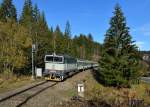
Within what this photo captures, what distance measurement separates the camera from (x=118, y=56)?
44.7 meters

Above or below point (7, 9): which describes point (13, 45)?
below

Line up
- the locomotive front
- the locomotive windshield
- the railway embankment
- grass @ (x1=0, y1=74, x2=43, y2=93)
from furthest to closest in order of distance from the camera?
the locomotive windshield → the locomotive front → grass @ (x1=0, y1=74, x2=43, y2=93) → the railway embankment

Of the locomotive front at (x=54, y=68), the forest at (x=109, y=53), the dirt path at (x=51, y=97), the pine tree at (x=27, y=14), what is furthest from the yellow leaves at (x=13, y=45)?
the pine tree at (x=27, y=14)

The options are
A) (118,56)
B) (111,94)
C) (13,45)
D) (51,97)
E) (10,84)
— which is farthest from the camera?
(118,56)

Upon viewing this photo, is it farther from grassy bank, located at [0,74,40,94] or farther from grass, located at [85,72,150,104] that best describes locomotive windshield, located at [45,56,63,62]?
grass, located at [85,72,150,104]

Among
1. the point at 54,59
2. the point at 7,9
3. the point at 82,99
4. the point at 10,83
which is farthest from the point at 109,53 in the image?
the point at 7,9

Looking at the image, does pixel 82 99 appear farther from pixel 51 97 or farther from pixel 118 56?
pixel 118 56

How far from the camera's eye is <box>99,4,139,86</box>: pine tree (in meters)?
42.7

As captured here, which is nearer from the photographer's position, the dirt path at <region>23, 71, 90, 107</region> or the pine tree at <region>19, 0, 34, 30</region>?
the dirt path at <region>23, 71, 90, 107</region>

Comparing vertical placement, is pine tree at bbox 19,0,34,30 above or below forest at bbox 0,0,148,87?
above

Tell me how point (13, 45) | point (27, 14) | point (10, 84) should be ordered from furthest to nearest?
point (27, 14) < point (13, 45) < point (10, 84)

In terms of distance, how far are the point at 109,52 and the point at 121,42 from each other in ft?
7.12

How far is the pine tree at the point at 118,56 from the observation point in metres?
42.7

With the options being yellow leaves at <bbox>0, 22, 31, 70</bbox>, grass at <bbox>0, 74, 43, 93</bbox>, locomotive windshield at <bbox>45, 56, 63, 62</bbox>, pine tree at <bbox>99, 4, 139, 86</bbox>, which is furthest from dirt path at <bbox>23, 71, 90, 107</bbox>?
pine tree at <bbox>99, 4, 139, 86</bbox>
